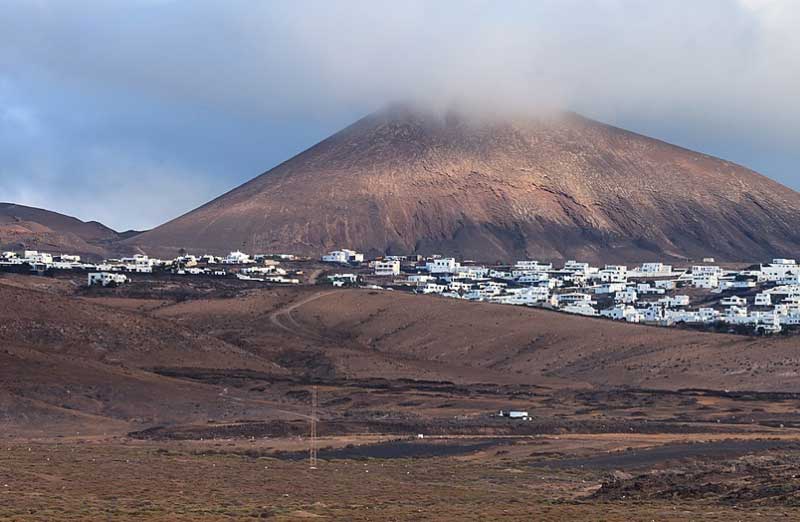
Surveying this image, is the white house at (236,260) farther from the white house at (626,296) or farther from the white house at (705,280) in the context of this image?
the white house at (705,280)

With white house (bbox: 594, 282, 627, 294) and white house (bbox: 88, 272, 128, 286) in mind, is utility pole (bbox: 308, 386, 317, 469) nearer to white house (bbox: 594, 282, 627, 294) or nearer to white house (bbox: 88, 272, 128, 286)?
white house (bbox: 88, 272, 128, 286)

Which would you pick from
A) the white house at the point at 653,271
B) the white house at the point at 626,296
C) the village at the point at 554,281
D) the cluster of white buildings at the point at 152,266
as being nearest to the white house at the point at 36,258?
the cluster of white buildings at the point at 152,266

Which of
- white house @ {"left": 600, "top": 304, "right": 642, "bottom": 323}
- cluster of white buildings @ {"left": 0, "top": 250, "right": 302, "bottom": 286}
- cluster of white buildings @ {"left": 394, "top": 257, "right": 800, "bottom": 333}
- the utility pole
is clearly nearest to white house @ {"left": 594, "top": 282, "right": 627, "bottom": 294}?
cluster of white buildings @ {"left": 394, "top": 257, "right": 800, "bottom": 333}

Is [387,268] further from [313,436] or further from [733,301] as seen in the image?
[313,436]

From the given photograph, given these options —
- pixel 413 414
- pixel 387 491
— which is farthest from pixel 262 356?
pixel 387 491

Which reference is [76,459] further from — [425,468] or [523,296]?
[523,296]

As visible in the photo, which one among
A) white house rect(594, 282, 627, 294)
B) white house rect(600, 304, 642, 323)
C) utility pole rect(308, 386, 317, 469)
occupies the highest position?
white house rect(594, 282, 627, 294)
